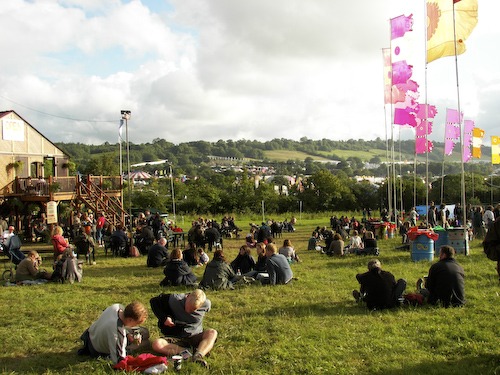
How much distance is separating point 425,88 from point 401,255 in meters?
6.46

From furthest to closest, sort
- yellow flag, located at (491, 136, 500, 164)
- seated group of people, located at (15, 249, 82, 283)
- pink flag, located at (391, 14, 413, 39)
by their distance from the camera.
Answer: yellow flag, located at (491, 136, 500, 164), pink flag, located at (391, 14, 413, 39), seated group of people, located at (15, 249, 82, 283)

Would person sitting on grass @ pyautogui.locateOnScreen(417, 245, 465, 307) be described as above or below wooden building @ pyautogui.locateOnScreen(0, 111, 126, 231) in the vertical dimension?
below

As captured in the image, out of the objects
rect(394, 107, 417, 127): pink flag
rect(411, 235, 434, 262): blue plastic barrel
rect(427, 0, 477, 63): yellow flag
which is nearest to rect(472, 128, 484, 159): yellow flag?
rect(394, 107, 417, 127): pink flag

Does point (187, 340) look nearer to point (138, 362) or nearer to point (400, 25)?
point (138, 362)

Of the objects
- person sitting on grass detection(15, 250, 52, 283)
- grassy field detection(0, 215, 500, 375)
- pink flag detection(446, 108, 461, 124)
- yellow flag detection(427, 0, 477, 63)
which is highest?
yellow flag detection(427, 0, 477, 63)

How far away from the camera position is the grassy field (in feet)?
18.5

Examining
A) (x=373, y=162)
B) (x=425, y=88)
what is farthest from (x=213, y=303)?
(x=373, y=162)

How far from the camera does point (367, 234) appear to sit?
15.6 metres

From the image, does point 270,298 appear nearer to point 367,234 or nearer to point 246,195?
point 367,234

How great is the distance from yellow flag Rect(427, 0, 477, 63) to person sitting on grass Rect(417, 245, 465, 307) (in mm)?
8457

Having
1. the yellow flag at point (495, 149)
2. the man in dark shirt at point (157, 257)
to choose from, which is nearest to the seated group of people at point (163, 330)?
the man in dark shirt at point (157, 257)

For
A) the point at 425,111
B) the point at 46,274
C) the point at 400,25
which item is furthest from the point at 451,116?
the point at 46,274

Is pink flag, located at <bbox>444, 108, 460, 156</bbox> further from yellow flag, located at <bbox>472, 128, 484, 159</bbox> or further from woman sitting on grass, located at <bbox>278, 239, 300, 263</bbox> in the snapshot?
woman sitting on grass, located at <bbox>278, 239, 300, 263</bbox>

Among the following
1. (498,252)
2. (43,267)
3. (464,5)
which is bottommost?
(43,267)
